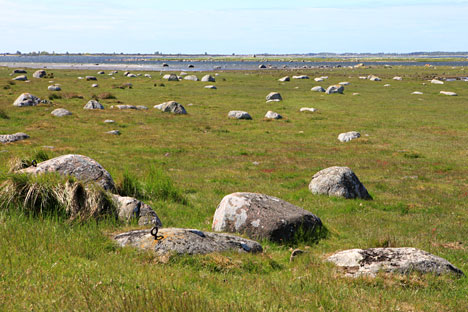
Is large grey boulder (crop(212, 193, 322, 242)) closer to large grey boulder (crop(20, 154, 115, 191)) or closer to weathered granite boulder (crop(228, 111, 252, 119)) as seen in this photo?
large grey boulder (crop(20, 154, 115, 191))

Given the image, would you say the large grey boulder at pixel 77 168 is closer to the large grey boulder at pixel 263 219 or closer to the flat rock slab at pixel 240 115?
the large grey boulder at pixel 263 219

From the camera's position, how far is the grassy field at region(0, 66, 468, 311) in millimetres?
5797

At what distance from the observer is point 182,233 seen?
828 centimetres

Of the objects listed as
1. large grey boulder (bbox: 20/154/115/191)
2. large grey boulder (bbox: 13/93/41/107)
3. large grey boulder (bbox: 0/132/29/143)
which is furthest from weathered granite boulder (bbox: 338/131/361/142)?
large grey boulder (bbox: 13/93/41/107)

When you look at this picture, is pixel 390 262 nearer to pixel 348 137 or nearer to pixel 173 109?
pixel 348 137

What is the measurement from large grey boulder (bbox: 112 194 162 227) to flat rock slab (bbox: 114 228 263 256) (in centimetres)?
205

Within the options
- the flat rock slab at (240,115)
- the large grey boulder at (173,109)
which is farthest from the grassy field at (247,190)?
the large grey boulder at (173,109)

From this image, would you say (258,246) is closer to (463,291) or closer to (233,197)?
(233,197)

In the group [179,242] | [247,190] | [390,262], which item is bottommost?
[247,190]

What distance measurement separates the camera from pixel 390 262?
27.3 ft

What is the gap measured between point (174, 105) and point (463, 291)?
3620 centimetres

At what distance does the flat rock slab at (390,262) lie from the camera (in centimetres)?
813

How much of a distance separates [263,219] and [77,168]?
6094 millimetres

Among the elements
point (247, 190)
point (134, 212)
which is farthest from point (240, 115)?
point (134, 212)
